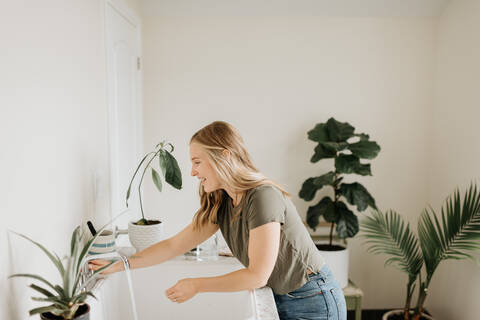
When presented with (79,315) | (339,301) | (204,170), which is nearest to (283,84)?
(204,170)

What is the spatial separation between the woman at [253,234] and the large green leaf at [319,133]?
111 cm

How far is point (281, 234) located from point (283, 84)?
1.48 metres

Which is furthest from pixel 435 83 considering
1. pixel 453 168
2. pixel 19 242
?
pixel 19 242

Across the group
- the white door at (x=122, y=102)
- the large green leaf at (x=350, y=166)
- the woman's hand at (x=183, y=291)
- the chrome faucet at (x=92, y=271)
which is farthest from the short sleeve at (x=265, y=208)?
the large green leaf at (x=350, y=166)

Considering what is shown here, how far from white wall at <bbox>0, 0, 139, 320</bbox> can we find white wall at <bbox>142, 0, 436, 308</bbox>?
35.1 inches

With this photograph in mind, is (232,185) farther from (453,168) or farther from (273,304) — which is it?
(453,168)

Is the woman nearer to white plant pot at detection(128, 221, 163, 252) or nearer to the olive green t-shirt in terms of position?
the olive green t-shirt

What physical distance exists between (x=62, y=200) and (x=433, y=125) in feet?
7.69

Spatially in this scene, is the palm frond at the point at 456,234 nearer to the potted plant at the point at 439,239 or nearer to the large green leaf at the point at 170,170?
the potted plant at the point at 439,239

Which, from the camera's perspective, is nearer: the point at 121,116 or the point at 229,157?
the point at 229,157

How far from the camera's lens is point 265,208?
1337 mm

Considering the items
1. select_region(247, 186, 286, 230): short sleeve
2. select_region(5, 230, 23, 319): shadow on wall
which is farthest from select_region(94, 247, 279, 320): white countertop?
select_region(5, 230, 23, 319): shadow on wall

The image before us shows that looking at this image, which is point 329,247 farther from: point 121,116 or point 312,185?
point 121,116

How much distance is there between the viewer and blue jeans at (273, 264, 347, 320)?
1.51m
